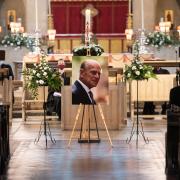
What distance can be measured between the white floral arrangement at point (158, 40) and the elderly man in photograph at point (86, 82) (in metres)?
13.9

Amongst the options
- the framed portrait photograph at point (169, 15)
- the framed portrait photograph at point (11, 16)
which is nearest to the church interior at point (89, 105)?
the framed portrait photograph at point (11, 16)

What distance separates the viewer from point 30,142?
48.1 ft

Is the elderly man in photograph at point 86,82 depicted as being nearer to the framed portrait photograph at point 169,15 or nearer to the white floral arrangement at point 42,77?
the white floral arrangement at point 42,77

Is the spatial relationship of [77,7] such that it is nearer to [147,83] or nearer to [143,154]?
[147,83]

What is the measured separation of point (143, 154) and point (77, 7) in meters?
18.4

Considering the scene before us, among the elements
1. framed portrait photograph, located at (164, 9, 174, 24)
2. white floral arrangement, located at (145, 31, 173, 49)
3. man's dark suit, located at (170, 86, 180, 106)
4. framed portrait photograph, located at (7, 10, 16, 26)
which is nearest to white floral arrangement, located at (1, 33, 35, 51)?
framed portrait photograph, located at (7, 10, 16, 26)

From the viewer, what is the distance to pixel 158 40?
27.2 metres

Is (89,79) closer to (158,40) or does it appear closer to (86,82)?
(86,82)

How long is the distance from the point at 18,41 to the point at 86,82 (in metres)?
14.0

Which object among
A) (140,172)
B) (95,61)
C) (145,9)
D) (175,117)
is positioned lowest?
(140,172)

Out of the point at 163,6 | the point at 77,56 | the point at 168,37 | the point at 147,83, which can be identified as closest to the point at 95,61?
the point at 77,56

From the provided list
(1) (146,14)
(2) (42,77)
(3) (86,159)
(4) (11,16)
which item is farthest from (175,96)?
(4) (11,16)

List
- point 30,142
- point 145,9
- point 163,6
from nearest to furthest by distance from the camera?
point 30,142, point 145,9, point 163,6

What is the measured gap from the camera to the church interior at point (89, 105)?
11.3m
